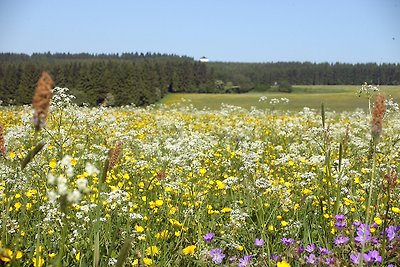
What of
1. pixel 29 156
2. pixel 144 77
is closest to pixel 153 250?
pixel 29 156

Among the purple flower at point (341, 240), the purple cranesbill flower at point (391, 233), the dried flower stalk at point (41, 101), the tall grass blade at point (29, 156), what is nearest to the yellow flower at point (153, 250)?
the purple flower at point (341, 240)

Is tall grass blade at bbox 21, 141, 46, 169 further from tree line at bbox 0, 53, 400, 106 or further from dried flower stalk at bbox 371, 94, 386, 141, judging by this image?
tree line at bbox 0, 53, 400, 106

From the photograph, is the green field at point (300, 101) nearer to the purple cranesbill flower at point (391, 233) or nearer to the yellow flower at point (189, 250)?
the purple cranesbill flower at point (391, 233)

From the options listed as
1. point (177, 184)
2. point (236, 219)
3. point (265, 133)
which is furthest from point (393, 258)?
point (265, 133)

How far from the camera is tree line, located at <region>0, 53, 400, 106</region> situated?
4243 cm

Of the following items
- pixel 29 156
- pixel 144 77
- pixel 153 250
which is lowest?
pixel 153 250

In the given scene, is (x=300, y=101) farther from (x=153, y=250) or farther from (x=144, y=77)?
(x=153, y=250)

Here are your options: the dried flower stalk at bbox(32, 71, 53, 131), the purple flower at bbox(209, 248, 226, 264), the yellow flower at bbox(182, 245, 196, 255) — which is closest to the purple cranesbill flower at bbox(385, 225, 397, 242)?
the purple flower at bbox(209, 248, 226, 264)

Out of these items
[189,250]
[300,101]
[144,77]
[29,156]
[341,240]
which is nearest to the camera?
[29,156]

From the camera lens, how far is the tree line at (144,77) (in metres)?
42.4

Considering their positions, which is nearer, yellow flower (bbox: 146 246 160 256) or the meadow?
the meadow

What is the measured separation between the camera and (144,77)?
213 feet

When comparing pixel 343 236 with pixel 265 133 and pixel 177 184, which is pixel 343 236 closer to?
pixel 177 184

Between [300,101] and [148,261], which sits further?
[300,101]
